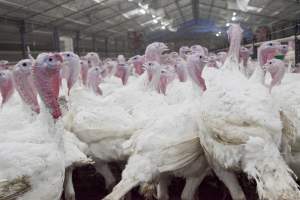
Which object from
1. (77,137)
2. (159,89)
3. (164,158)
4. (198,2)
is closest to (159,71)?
(159,89)

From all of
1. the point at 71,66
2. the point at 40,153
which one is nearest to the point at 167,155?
the point at 40,153

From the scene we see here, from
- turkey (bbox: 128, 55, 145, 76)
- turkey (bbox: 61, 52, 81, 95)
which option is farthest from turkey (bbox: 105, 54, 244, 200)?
turkey (bbox: 128, 55, 145, 76)

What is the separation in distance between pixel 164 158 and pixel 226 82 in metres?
0.94

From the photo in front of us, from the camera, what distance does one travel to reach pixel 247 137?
9.82ft

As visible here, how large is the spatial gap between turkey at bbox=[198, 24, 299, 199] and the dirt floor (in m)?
1.16

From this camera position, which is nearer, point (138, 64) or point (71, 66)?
point (71, 66)

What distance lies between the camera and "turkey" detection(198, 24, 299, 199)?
2865mm

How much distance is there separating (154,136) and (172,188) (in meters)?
1.47

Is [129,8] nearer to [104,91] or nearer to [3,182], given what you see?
[104,91]

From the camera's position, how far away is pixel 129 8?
52.2 ft

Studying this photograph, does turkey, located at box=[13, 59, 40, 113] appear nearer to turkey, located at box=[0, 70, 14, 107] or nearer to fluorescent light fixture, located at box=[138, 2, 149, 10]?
turkey, located at box=[0, 70, 14, 107]

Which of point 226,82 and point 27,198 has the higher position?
point 226,82

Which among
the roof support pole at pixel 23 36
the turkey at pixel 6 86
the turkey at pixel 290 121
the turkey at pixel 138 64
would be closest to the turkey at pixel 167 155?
the turkey at pixel 290 121

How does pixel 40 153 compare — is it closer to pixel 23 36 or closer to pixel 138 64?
pixel 138 64
